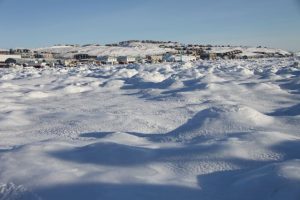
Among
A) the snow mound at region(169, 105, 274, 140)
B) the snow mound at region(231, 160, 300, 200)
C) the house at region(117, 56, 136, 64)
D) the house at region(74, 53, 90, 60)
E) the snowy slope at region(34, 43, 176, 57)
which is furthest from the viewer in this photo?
the snowy slope at region(34, 43, 176, 57)

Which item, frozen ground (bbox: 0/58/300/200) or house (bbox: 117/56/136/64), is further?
Result: house (bbox: 117/56/136/64)

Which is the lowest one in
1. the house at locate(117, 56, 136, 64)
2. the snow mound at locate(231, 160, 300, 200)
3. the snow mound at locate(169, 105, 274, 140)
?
the house at locate(117, 56, 136, 64)

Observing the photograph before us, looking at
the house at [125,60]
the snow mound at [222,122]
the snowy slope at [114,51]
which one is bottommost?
the house at [125,60]

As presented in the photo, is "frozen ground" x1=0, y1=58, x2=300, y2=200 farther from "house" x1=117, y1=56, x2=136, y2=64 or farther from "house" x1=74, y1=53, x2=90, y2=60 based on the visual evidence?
"house" x1=74, y1=53, x2=90, y2=60

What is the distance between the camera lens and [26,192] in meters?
3.68

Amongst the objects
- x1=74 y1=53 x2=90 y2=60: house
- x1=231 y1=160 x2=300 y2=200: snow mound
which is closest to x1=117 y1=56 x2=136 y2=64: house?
x1=74 y1=53 x2=90 y2=60: house

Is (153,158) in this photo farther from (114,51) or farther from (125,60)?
(114,51)

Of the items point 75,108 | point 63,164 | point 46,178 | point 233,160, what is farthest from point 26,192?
point 75,108

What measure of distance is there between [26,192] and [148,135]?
3.28 meters

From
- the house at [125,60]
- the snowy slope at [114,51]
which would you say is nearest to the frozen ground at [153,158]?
the house at [125,60]

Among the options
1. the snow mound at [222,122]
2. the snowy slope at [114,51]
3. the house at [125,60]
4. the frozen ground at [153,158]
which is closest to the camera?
the frozen ground at [153,158]

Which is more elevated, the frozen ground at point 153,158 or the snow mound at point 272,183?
the snow mound at point 272,183

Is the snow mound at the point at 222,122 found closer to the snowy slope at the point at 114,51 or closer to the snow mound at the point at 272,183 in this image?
the snow mound at the point at 272,183

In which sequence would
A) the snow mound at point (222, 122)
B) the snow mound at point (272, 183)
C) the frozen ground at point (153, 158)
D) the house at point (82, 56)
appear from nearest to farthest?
the snow mound at point (272, 183) → the frozen ground at point (153, 158) → the snow mound at point (222, 122) → the house at point (82, 56)
